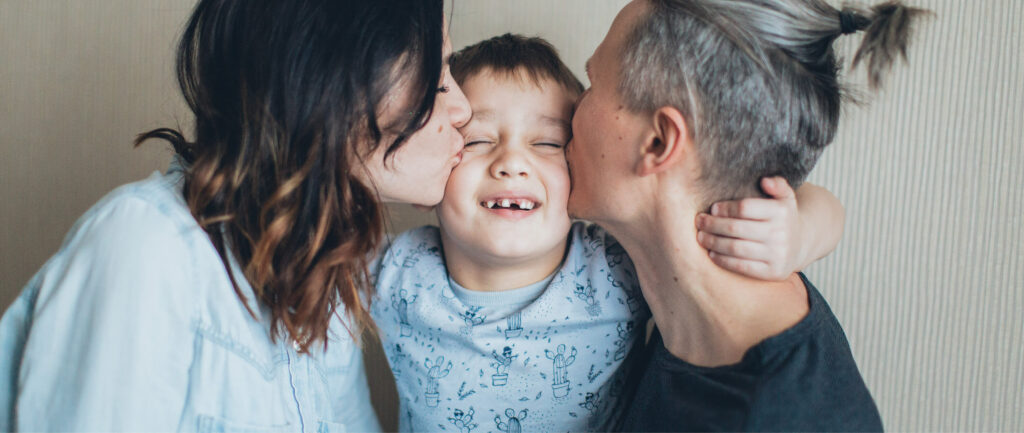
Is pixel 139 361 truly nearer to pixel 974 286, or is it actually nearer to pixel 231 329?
pixel 231 329

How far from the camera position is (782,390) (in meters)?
0.89

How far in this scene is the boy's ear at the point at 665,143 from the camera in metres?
0.99

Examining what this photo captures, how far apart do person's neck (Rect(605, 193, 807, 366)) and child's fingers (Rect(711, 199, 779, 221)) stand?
7 cm

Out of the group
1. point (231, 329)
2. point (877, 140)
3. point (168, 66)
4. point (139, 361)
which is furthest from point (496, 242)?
point (168, 66)

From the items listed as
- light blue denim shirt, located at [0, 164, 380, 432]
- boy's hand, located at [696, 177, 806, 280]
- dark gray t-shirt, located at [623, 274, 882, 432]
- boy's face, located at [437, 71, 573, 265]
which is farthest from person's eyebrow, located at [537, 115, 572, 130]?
light blue denim shirt, located at [0, 164, 380, 432]

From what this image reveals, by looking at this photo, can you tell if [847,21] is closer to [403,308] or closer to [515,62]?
[515,62]

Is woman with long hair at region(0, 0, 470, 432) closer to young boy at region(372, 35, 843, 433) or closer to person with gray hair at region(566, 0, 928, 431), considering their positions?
young boy at region(372, 35, 843, 433)

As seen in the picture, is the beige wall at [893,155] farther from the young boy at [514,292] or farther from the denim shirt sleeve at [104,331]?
the denim shirt sleeve at [104,331]

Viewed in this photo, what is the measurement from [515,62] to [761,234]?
0.54 metres

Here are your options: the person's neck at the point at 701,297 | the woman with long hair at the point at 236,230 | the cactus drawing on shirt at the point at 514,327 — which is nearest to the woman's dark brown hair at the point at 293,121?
the woman with long hair at the point at 236,230

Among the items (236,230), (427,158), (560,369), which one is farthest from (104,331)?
(560,369)

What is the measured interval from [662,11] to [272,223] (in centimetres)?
68

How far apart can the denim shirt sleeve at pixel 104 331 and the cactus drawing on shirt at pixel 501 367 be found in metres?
0.55

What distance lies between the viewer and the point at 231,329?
3.23 feet
